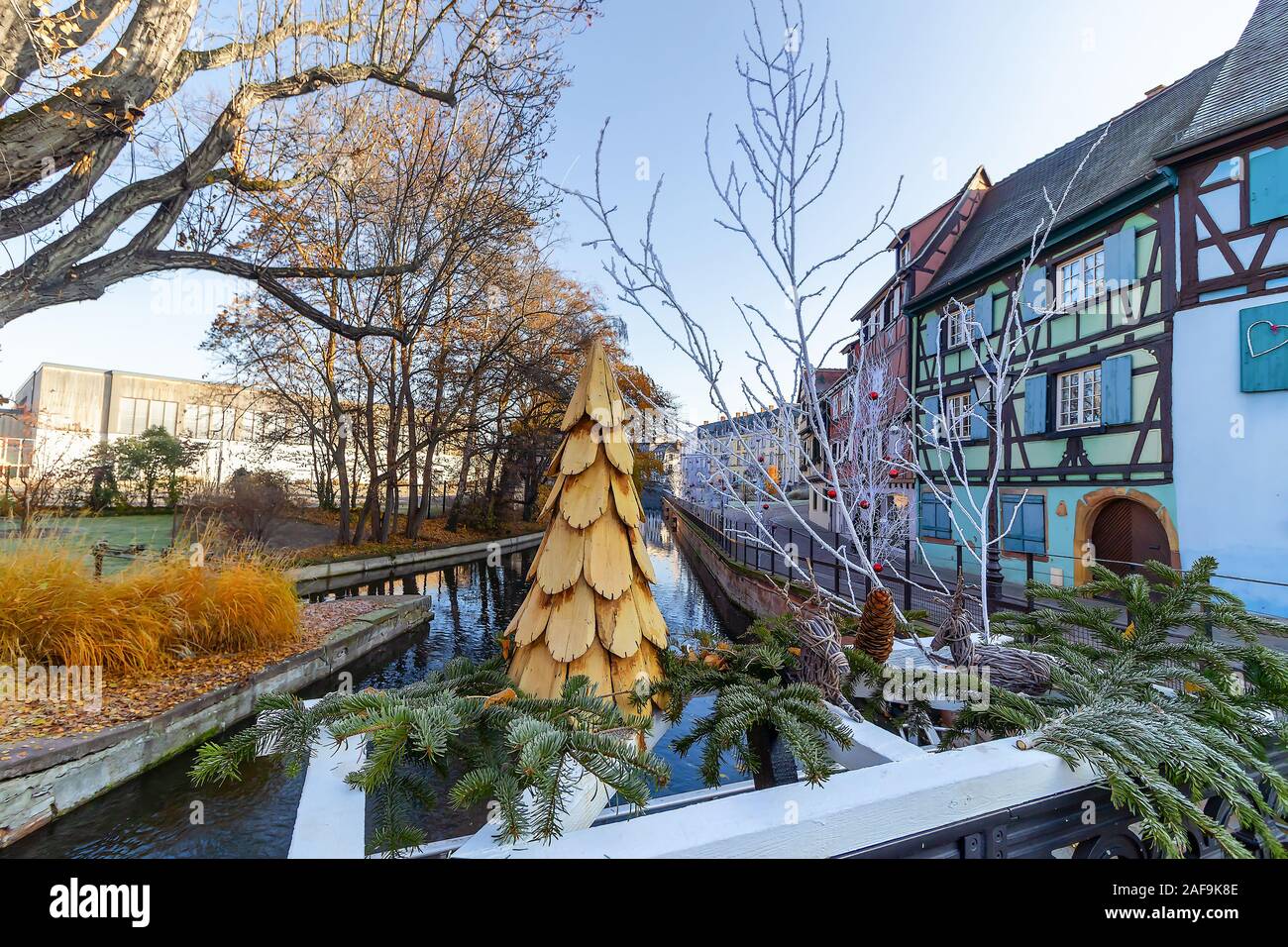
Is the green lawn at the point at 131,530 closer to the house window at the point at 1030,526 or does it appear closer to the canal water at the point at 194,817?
the canal water at the point at 194,817

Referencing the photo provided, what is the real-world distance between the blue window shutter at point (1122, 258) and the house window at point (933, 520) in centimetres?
614

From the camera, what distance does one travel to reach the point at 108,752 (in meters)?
3.98

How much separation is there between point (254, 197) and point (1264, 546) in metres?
14.9

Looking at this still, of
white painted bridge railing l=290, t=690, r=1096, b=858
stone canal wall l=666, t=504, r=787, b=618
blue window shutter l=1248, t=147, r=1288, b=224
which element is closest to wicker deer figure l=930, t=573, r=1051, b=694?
white painted bridge railing l=290, t=690, r=1096, b=858

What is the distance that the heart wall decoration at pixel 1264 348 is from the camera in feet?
27.2

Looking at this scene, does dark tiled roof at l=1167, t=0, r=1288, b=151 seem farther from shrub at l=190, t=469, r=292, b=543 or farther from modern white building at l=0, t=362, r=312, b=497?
modern white building at l=0, t=362, r=312, b=497

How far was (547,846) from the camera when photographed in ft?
2.91

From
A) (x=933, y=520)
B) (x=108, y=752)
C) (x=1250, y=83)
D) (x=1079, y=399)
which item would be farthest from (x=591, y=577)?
(x=933, y=520)

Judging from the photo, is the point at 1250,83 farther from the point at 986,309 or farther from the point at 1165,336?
the point at 986,309

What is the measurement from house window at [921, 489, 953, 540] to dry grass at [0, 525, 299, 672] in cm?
1464

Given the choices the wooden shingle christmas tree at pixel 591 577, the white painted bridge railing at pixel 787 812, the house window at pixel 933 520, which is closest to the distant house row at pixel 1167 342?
the house window at pixel 933 520

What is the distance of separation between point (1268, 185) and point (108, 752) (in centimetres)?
1594
